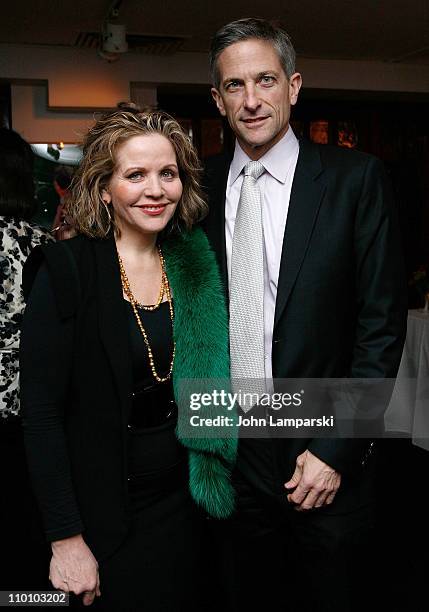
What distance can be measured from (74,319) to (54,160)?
15.5 ft

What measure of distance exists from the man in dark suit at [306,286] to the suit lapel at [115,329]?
0.29 metres

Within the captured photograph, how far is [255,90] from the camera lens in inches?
66.1

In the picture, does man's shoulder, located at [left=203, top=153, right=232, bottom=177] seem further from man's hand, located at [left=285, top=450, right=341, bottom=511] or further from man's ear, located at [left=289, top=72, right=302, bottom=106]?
man's hand, located at [left=285, top=450, right=341, bottom=511]

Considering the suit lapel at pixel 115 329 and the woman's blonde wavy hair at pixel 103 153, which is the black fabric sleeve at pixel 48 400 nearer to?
the suit lapel at pixel 115 329

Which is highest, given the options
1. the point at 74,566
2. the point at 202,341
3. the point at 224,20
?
the point at 224,20

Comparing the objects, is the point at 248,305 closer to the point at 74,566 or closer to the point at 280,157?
the point at 280,157

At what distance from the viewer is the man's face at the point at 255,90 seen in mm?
1678

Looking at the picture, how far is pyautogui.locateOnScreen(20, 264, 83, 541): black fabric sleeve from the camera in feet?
4.87

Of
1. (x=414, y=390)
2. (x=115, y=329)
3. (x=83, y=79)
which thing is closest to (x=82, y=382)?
(x=115, y=329)

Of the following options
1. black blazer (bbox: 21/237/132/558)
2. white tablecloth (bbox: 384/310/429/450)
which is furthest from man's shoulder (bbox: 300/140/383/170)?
white tablecloth (bbox: 384/310/429/450)

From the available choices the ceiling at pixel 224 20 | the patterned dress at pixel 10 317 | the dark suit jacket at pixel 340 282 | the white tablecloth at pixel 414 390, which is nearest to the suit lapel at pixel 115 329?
the dark suit jacket at pixel 340 282

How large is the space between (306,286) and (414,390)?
2999 mm

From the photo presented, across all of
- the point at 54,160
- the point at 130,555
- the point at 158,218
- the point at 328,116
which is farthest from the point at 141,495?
the point at 328,116

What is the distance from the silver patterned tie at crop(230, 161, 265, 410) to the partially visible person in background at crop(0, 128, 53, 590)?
929 mm
